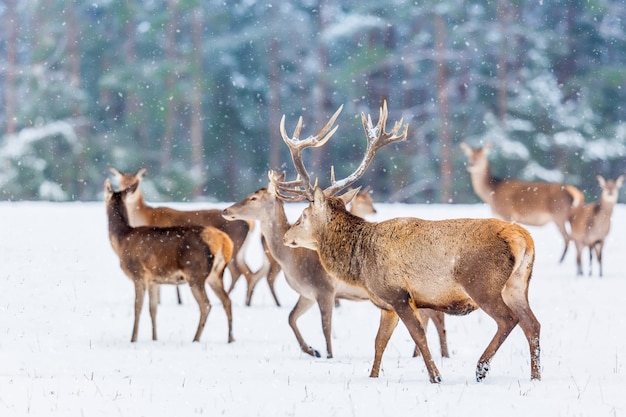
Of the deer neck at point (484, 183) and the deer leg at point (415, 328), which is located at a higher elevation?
the deer neck at point (484, 183)

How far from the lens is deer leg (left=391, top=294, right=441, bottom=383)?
6375mm

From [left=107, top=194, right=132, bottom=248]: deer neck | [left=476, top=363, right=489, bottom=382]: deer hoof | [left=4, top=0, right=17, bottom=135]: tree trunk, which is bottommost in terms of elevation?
[left=476, top=363, right=489, bottom=382]: deer hoof

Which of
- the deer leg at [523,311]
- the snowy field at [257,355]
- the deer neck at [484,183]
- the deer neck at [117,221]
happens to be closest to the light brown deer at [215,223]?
the snowy field at [257,355]

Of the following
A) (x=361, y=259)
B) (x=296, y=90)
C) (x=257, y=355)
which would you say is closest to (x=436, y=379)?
(x=361, y=259)

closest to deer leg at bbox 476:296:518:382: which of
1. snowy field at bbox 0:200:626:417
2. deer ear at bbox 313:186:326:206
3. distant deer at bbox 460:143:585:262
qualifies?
snowy field at bbox 0:200:626:417

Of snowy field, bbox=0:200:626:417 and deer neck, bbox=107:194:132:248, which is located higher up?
deer neck, bbox=107:194:132:248

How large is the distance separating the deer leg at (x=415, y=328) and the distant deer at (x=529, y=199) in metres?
9.24

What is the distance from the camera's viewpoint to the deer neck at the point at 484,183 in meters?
17.3

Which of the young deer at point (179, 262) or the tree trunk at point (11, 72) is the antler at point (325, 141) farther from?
the tree trunk at point (11, 72)

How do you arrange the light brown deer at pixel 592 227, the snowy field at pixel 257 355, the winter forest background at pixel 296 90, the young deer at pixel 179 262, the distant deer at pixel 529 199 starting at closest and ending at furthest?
the snowy field at pixel 257 355 → the young deer at pixel 179 262 → the light brown deer at pixel 592 227 → the distant deer at pixel 529 199 → the winter forest background at pixel 296 90

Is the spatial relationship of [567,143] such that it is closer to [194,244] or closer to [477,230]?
[194,244]

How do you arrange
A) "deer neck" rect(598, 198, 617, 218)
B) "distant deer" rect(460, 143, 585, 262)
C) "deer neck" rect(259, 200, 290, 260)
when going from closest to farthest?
"deer neck" rect(259, 200, 290, 260) → "deer neck" rect(598, 198, 617, 218) → "distant deer" rect(460, 143, 585, 262)

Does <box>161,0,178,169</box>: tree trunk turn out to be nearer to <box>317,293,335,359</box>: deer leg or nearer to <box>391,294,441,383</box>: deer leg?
<box>317,293,335,359</box>: deer leg

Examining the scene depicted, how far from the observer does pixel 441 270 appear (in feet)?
20.9
